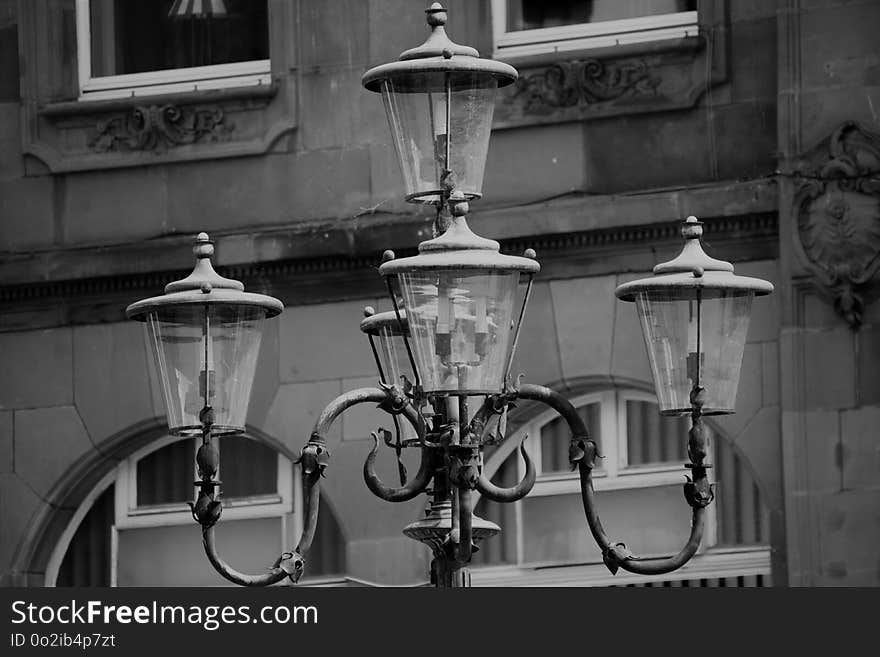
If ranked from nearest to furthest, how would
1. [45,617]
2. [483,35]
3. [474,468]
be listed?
[474,468] < [45,617] < [483,35]

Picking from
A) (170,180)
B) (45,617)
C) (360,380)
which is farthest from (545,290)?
(45,617)

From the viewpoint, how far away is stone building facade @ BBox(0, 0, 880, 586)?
17.3 metres

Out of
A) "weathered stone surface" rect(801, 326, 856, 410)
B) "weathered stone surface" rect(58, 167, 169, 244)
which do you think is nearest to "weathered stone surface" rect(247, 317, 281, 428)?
"weathered stone surface" rect(58, 167, 169, 244)

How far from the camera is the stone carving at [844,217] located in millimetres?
17156

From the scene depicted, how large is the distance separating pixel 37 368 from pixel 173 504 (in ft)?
4.22

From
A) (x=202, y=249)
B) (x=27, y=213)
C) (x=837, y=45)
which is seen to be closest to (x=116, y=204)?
(x=27, y=213)

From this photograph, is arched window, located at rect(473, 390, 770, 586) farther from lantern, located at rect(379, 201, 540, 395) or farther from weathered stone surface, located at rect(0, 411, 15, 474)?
lantern, located at rect(379, 201, 540, 395)

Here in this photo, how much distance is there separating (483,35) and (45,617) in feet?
21.9

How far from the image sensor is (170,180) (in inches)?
756

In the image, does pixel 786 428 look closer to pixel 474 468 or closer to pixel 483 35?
pixel 483 35

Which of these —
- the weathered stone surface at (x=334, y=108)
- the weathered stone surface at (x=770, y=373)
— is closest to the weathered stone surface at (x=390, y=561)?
the weathered stone surface at (x=770, y=373)

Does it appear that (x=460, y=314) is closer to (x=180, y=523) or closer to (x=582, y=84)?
(x=582, y=84)

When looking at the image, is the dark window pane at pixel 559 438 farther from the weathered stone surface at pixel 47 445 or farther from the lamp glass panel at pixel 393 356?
the lamp glass panel at pixel 393 356

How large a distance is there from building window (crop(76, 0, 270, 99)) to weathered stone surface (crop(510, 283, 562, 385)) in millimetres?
2400
